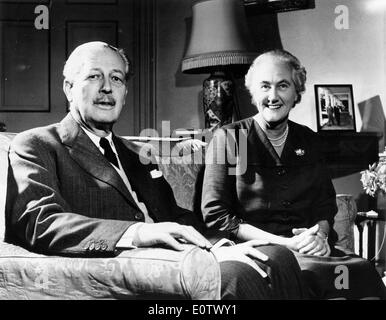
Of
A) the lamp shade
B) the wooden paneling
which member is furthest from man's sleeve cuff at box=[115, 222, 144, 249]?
the lamp shade

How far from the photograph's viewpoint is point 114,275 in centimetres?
97

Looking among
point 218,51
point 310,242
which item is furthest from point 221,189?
point 218,51

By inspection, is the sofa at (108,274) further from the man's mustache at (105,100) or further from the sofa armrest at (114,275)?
the man's mustache at (105,100)

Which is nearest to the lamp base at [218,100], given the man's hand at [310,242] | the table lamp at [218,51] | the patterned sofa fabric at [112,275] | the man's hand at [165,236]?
the table lamp at [218,51]

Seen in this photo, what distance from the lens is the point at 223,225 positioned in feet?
4.11

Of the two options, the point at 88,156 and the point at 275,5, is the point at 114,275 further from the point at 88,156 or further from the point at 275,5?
the point at 275,5

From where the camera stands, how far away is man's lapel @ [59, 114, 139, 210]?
116 centimetres

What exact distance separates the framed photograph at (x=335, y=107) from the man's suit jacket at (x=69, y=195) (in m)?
0.55

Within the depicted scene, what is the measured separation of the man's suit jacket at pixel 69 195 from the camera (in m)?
1.03

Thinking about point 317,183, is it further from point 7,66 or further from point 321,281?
point 7,66

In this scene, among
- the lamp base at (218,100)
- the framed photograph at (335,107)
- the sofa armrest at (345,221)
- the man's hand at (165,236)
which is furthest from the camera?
the lamp base at (218,100)

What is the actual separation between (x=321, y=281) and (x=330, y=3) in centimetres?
83

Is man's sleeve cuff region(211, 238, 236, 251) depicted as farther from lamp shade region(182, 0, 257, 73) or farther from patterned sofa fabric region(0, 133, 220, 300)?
lamp shade region(182, 0, 257, 73)

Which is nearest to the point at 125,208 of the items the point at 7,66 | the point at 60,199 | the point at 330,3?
the point at 60,199
